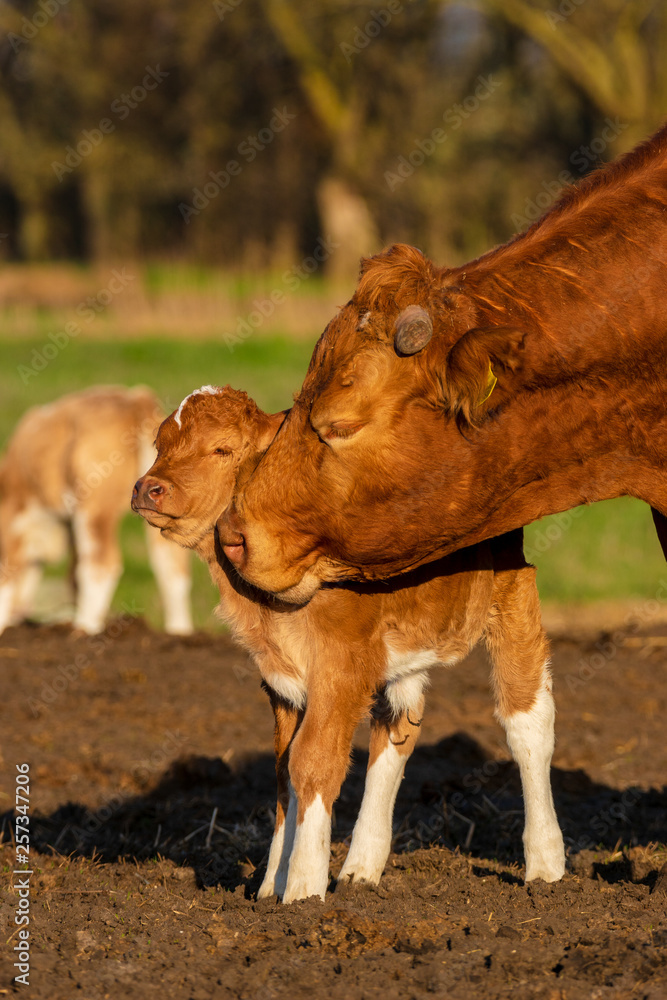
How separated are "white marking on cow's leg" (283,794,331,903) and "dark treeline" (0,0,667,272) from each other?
103 feet

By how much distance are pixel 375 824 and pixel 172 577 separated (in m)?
7.25

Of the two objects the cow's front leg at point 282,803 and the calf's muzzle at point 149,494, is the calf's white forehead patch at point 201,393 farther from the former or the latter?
the cow's front leg at point 282,803

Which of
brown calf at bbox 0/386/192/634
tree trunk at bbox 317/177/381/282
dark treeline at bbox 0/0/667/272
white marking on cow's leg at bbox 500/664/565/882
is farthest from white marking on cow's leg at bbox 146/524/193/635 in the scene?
tree trunk at bbox 317/177/381/282

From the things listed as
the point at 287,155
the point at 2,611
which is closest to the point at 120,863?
the point at 2,611

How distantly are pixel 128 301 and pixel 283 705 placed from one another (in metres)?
28.2

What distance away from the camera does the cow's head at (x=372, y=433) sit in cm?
397

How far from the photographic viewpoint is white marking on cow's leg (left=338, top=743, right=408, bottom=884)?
4926mm

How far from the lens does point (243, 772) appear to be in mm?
7203

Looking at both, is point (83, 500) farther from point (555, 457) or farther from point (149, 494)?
point (555, 457)

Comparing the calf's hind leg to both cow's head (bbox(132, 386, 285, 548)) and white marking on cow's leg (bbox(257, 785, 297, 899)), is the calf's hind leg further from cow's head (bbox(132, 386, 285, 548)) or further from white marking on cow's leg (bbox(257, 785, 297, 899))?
cow's head (bbox(132, 386, 285, 548))

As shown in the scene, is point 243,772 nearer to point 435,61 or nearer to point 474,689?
point 474,689

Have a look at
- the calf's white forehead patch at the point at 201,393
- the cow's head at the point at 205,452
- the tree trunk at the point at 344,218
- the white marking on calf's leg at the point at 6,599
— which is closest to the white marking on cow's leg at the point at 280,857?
the cow's head at the point at 205,452

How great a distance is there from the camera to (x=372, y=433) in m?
4.00

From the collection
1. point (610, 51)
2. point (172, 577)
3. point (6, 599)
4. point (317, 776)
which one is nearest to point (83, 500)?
point (172, 577)
